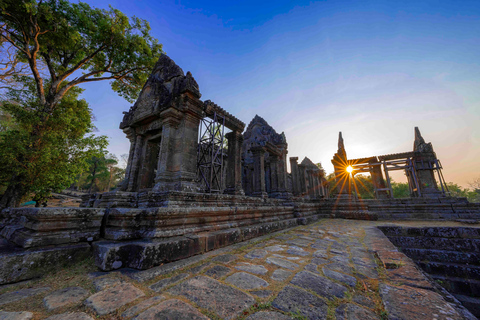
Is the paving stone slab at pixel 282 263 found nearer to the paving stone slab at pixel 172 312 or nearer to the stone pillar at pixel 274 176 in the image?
the paving stone slab at pixel 172 312

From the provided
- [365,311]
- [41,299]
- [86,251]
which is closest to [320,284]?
[365,311]

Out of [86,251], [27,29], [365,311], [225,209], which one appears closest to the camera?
[365,311]

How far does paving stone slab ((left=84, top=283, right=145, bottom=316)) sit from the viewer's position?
→ 1.30 m

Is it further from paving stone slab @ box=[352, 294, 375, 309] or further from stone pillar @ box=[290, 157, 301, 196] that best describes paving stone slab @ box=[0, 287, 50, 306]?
stone pillar @ box=[290, 157, 301, 196]

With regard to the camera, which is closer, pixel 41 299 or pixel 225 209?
pixel 41 299

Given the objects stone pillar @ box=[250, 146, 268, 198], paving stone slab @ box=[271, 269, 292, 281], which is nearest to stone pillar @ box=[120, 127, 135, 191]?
stone pillar @ box=[250, 146, 268, 198]

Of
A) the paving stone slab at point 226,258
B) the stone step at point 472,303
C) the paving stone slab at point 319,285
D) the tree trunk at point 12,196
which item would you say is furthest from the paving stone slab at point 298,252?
the tree trunk at point 12,196

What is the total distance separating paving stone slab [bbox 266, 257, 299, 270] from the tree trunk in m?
11.5

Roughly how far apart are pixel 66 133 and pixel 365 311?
12.5 meters

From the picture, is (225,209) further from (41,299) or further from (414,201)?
(414,201)

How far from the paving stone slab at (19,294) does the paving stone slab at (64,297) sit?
0.16 meters

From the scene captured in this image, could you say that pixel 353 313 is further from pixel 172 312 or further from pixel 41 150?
pixel 41 150

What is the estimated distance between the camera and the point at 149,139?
629 centimetres

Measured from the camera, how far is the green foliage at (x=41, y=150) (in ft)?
23.7
